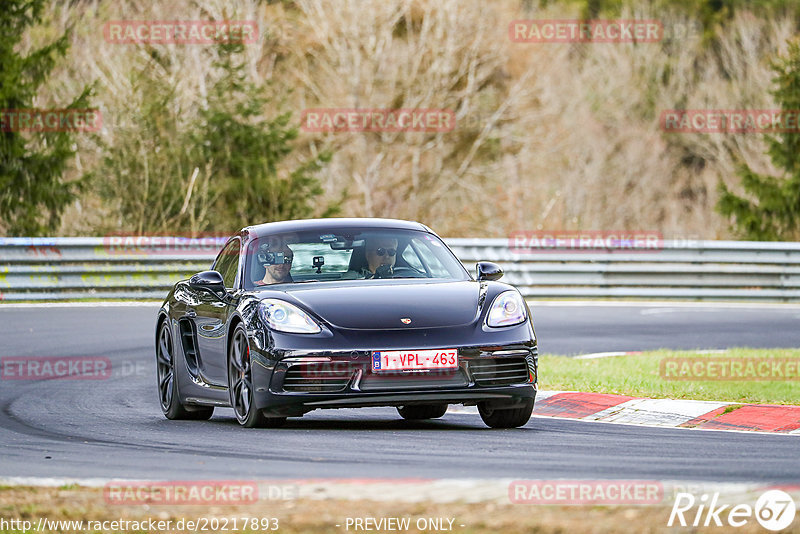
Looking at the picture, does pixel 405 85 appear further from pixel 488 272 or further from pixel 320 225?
pixel 488 272

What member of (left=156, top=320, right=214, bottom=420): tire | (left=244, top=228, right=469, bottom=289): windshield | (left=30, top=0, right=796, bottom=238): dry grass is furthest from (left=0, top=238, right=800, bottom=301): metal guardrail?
(left=244, top=228, right=469, bottom=289): windshield

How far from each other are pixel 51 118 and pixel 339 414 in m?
19.1

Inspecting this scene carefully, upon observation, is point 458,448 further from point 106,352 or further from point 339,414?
point 106,352

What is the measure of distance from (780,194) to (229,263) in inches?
891

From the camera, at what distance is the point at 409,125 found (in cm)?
4191

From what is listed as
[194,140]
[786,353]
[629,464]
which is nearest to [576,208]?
[194,140]

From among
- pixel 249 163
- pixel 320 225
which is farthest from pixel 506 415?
pixel 249 163

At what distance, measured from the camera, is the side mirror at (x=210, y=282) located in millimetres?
9984

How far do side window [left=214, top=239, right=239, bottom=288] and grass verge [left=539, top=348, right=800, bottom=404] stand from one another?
9.41ft

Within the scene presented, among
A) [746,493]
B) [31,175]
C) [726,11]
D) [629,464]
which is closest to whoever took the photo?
[746,493]

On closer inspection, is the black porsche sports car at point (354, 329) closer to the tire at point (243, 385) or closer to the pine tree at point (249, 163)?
the tire at point (243, 385)

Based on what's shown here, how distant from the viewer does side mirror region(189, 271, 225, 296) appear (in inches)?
393

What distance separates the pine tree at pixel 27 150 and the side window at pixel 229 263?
17627 millimetres

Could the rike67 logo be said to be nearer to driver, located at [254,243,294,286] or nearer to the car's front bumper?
the car's front bumper
